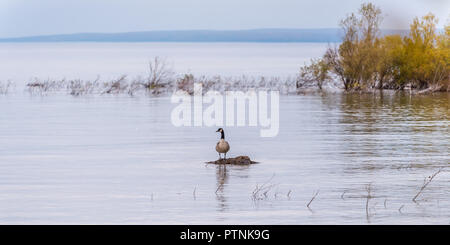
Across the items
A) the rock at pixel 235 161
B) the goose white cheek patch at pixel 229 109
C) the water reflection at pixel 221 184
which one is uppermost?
the rock at pixel 235 161

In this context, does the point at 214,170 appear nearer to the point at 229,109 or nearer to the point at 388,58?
the point at 229,109

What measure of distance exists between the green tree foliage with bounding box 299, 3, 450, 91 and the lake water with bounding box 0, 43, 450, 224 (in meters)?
11.8

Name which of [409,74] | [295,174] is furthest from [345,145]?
[409,74]

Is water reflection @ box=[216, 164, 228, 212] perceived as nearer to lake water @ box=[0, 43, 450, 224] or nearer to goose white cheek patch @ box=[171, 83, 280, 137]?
lake water @ box=[0, 43, 450, 224]

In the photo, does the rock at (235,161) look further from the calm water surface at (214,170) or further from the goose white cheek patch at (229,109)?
the goose white cheek patch at (229,109)

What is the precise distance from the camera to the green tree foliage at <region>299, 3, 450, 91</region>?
47312 mm

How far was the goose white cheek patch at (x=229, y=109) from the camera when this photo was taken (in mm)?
31875

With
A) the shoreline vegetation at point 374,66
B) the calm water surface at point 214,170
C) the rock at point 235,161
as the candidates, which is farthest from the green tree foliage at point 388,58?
the rock at point 235,161

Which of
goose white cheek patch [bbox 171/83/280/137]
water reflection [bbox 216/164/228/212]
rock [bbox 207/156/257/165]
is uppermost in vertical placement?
rock [bbox 207/156/257/165]

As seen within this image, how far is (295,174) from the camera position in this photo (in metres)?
19.8

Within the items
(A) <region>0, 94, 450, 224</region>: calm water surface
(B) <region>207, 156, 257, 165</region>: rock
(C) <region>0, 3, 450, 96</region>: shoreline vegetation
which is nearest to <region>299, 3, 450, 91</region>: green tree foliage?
(C) <region>0, 3, 450, 96</region>: shoreline vegetation

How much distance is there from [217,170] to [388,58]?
2955 centimetres

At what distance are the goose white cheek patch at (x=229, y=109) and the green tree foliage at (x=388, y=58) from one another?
426 cm
